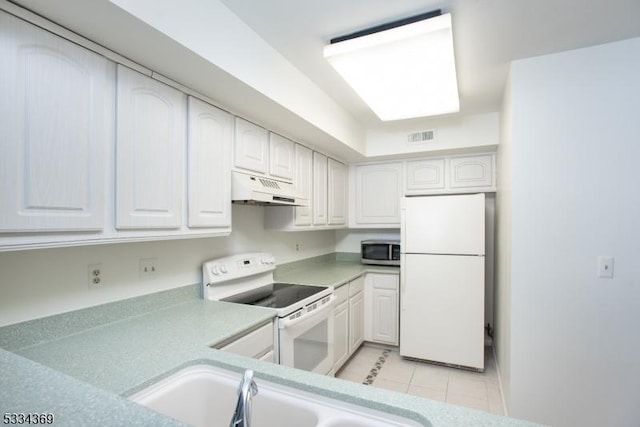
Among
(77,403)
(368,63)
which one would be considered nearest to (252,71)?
(368,63)

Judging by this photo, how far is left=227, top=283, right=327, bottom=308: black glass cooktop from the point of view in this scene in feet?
6.80

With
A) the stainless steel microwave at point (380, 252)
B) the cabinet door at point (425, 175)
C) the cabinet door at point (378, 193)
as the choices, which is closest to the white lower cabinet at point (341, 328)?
the stainless steel microwave at point (380, 252)

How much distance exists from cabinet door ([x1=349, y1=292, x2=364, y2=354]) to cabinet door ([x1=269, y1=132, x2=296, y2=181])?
1.41 metres

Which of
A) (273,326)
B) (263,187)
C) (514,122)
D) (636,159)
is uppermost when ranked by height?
(514,122)

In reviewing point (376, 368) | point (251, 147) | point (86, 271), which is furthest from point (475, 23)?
point (376, 368)

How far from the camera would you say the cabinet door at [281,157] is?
243 cm

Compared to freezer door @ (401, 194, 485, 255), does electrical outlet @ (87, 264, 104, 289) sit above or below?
below

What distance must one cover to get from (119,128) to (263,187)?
3.07ft

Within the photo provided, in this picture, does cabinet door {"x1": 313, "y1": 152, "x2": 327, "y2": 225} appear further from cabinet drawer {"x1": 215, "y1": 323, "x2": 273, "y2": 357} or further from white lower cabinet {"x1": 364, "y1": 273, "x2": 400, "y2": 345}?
cabinet drawer {"x1": 215, "y1": 323, "x2": 273, "y2": 357}

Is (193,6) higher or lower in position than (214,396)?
higher

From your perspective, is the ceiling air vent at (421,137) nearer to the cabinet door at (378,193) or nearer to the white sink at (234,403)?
the cabinet door at (378,193)

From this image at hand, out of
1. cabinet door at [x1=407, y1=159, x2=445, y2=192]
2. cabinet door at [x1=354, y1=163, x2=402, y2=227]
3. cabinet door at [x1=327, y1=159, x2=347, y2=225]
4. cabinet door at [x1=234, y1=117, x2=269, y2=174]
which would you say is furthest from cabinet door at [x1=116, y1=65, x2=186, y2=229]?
cabinet door at [x1=407, y1=159, x2=445, y2=192]

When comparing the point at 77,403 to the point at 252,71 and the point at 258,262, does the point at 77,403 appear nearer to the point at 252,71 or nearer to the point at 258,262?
the point at 252,71

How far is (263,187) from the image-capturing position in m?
2.13
